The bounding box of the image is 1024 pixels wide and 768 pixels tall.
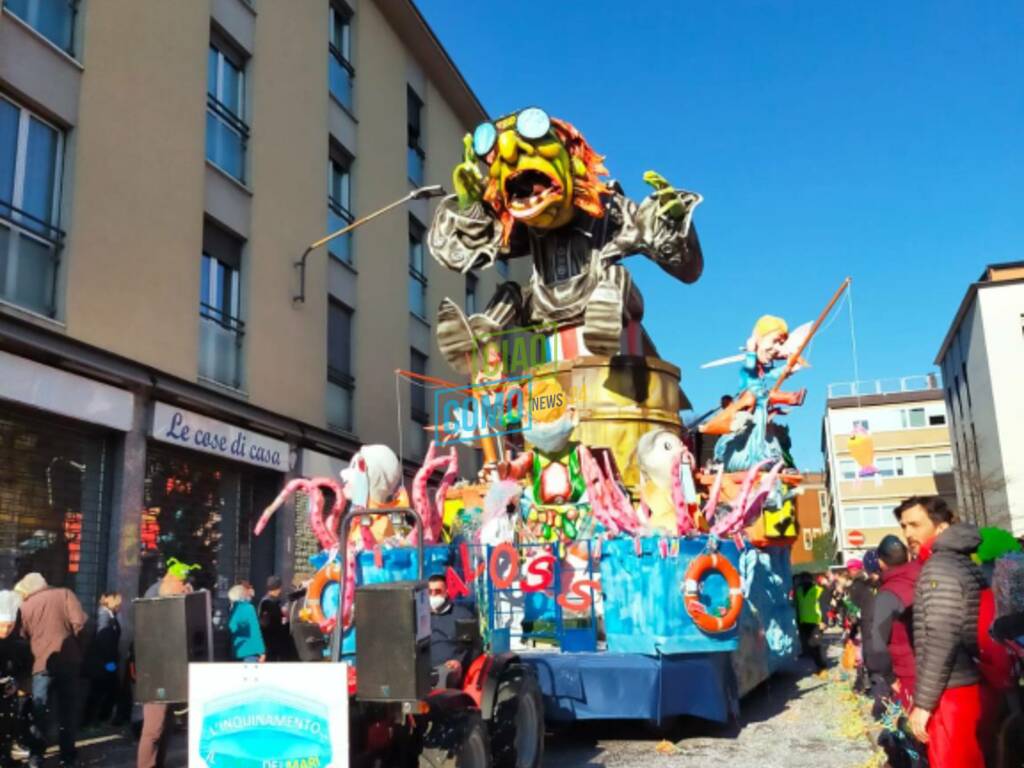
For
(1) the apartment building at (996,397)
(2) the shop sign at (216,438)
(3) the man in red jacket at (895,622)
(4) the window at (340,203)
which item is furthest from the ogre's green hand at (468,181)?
(1) the apartment building at (996,397)

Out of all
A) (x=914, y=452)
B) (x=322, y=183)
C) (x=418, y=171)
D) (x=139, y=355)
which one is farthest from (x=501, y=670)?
(x=914, y=452)

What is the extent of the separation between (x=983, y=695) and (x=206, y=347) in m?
11.0

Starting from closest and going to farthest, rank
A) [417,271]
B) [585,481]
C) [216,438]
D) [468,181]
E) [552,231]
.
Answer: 1. [585,481]
2. [552,231]
3. [468,181]
4. [216,438]
5. [417,271]

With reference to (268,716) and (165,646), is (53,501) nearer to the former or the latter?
(165,646)

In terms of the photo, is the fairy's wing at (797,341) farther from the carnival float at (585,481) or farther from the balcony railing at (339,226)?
the balcony railing at (339,226)

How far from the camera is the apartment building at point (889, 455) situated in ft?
157

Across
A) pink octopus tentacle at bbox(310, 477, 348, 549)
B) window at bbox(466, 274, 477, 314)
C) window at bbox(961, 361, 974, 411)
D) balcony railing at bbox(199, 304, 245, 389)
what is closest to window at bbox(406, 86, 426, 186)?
window at bbox(466, 274, 477, 314)

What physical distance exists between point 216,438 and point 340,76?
28.9 feet

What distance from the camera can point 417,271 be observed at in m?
20.9

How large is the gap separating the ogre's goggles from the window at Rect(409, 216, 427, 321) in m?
9.59

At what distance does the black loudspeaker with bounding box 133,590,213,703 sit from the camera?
4.35 meters

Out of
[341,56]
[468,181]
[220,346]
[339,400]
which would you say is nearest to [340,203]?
[341,56]

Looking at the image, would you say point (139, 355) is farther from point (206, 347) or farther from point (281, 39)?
point (281, 39)

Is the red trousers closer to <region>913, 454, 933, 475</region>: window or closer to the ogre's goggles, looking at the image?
the ogre's goggles
